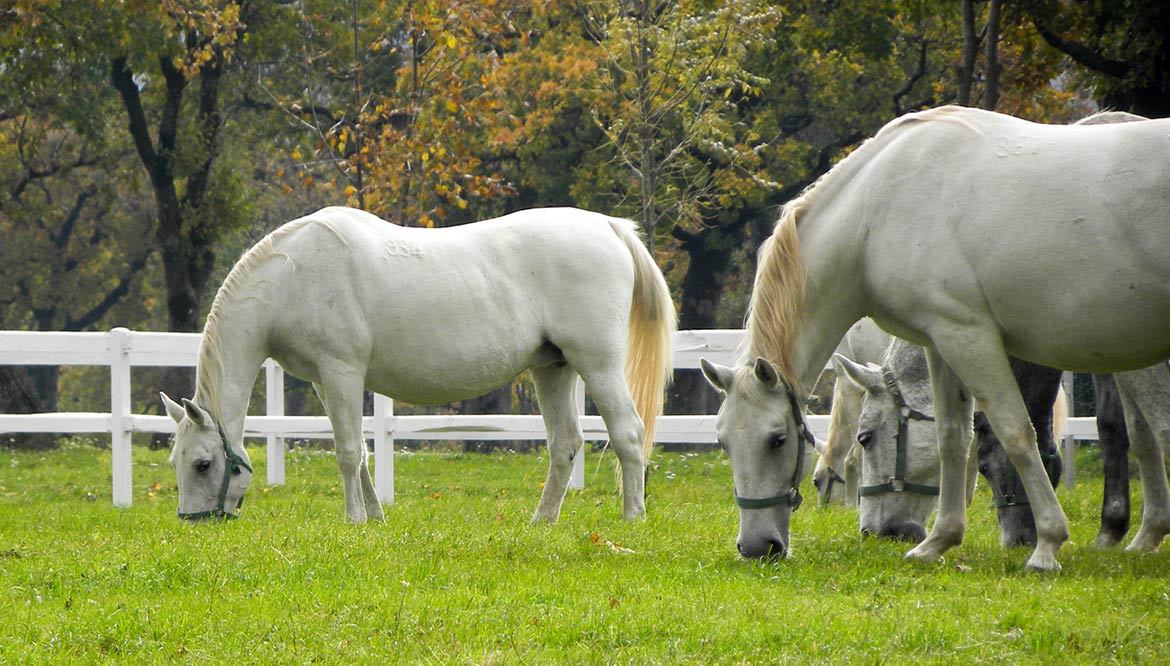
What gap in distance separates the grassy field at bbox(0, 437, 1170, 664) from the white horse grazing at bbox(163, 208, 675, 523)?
1.62ft

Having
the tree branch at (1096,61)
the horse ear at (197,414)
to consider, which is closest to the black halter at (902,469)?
the tree branch at (1096,61)

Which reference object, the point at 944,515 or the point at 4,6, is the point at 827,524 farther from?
the point at 4,6

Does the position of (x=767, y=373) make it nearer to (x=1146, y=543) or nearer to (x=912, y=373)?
(x=912, y=373)

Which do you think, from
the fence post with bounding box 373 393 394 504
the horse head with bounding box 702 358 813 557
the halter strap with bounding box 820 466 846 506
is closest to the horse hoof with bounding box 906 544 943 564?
the horse head with bounding box 702 358 813 557

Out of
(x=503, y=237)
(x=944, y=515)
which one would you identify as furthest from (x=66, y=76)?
(x=944, y=515)

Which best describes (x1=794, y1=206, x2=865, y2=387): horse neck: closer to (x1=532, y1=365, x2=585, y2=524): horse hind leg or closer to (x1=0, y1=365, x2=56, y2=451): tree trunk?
(x1=532, y1=365, x2=585, y2=524): horse hind leg

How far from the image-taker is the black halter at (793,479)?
6250 millimetres

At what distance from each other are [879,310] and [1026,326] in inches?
27.4

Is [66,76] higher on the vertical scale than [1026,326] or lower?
higher

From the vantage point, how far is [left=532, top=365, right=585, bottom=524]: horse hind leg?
343 inches

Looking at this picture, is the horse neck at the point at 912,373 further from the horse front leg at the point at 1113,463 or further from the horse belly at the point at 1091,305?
the horse belly at the point at 1091,305

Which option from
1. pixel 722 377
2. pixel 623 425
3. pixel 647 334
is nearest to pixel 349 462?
pixel 623 425

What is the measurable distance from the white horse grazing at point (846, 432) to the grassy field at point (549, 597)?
115 centimetres

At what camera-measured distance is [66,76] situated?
882 inches
